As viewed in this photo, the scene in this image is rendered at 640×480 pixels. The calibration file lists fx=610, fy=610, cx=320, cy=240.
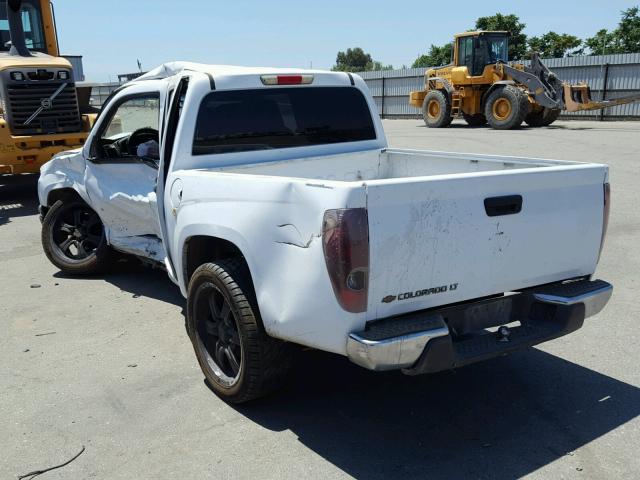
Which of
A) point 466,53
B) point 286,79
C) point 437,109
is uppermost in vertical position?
point 466,53

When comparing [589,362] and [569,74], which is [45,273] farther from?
[569,74]

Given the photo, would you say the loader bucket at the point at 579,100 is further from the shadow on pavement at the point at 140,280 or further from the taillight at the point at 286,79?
the taillight at the point at 286,79

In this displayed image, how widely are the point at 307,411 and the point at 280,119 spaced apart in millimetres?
2218

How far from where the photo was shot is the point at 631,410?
361 cm

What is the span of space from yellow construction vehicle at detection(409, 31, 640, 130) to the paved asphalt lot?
16.9 metres

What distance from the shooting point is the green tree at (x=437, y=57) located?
66.1 meters

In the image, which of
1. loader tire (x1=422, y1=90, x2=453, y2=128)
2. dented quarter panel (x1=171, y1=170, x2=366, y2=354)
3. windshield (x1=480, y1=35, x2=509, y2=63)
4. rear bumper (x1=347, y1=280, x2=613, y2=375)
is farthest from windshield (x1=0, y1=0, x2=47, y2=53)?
loader tire (x1=422, y1=90, x2=453, y2=128)

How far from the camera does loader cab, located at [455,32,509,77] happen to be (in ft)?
73.4

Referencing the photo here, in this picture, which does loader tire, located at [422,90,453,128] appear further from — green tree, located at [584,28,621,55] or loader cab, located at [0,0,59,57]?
green tree, located at [584,28,621,55]

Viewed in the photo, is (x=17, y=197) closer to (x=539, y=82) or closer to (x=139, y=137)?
(x=139, y=137)

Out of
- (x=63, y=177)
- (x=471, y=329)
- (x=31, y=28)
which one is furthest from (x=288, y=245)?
(x=31, y=28)

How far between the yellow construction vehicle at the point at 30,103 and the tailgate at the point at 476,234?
9032 millimetres

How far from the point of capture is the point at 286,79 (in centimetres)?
466

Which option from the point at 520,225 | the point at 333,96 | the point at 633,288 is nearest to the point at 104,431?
the point at 520,225
